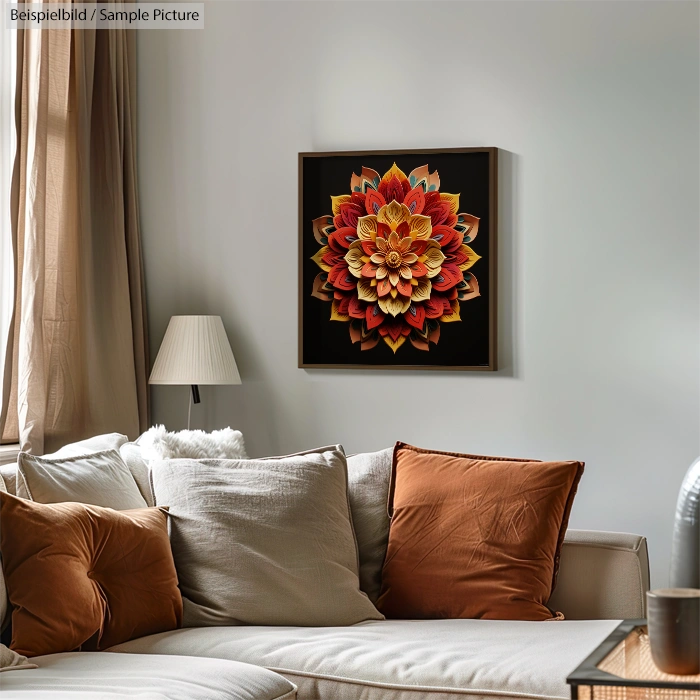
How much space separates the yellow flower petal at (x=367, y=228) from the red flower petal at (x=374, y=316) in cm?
27

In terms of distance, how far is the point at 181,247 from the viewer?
159 inches

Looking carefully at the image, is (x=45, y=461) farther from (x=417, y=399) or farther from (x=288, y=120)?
(x=288, y=120)

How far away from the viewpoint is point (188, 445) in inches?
120

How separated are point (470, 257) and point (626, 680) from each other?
8.34 ft

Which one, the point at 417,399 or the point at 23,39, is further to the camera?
the point at 417,399

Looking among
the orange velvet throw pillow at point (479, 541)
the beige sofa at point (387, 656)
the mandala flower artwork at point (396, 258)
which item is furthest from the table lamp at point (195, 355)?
the beige sofa at point (387, 656)

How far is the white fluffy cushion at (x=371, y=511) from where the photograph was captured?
2.82 meters

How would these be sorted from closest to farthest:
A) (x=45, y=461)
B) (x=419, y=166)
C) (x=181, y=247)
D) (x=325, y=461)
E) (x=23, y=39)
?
(x=45, y=461) < (x=325, y=461) < (x=23, y=39) < (x=419, y=166) < (x=181, y=247)

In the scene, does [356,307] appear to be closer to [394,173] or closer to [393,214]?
[393,214]

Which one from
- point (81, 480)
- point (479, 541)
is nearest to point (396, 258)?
point (479, 541)

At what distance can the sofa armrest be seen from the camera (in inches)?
104

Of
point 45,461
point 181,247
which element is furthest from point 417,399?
point 45,461

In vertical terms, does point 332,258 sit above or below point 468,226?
below

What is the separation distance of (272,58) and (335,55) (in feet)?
0.84
